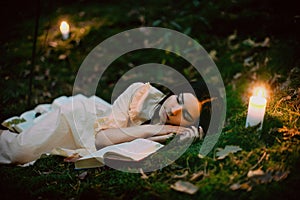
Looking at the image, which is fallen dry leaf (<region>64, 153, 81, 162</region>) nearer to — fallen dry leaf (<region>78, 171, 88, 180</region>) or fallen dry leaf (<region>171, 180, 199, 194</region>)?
fallen dry leaf (<region>78, 171, 88, 180</region>)

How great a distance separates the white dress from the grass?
162 millimetres

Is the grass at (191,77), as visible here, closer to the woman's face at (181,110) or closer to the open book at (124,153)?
the open book at (124,153)

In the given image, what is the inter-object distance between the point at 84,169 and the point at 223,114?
1.43 metres

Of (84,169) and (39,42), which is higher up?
(39,42)

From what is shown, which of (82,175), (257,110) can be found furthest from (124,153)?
(257,110)

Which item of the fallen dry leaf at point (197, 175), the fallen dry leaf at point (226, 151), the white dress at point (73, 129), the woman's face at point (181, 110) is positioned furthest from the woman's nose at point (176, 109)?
the fallen dry leaf at point (197, 175)

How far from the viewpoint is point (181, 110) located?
2855 mm

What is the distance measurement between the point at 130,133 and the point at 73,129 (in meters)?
0.63

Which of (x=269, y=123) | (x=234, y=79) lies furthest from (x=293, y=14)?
(x=269, y=123)

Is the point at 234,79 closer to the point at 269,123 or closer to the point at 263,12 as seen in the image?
the point at 263,12

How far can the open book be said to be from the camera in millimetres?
2613

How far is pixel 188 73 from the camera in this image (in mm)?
5059

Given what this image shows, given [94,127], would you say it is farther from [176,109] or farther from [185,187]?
[185,187]

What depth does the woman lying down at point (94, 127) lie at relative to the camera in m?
3.03
